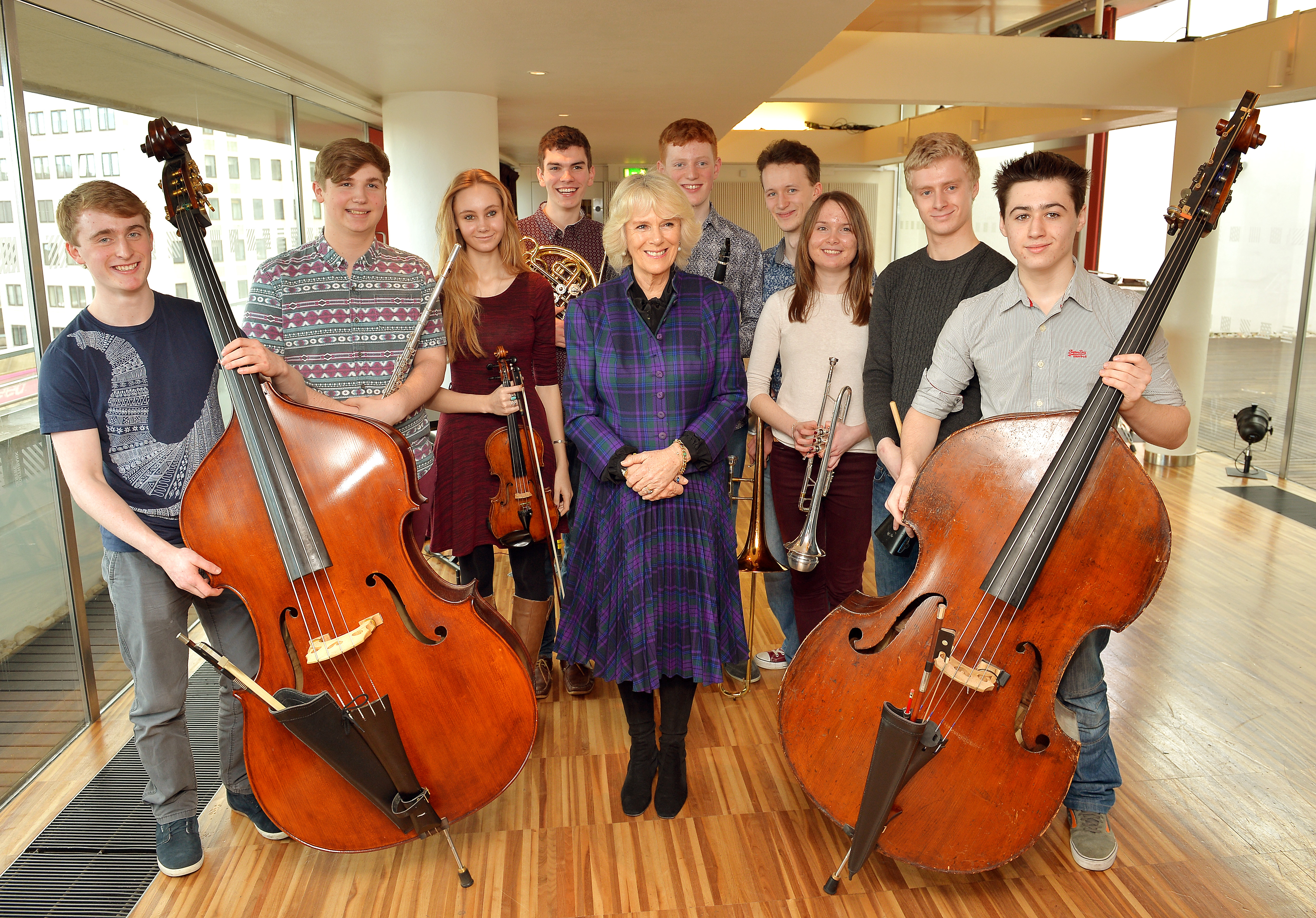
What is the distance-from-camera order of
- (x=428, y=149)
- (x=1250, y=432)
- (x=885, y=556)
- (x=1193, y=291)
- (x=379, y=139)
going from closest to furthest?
(x=885, y=556) → (x=428, y=149) → (x=1250, y=432) → (x=1193, y=291) → (x=379, y=139)

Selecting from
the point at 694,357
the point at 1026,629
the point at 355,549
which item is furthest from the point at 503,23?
the point at 1026,629

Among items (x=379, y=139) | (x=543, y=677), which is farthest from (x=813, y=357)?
(x=379, y=139)

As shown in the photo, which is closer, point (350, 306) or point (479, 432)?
point (350, 306)

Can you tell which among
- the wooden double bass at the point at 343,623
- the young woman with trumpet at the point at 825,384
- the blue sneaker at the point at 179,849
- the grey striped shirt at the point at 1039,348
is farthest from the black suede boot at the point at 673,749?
the blue sneaker at the point at 179,849

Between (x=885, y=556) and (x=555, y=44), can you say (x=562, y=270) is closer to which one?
(x=885, y=556)

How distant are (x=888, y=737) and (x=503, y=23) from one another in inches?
137

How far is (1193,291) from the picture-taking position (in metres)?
6.48

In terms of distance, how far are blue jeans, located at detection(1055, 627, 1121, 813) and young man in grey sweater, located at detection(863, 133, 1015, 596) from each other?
21.4 inches

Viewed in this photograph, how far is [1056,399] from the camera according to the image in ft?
6.88

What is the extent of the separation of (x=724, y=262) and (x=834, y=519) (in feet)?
3.27

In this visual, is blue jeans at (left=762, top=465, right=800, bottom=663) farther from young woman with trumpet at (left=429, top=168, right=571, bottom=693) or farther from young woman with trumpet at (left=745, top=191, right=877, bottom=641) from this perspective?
young woman with trumpet at (left=429, top=168, right=571, bottom=693)

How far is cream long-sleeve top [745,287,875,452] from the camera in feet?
9.10

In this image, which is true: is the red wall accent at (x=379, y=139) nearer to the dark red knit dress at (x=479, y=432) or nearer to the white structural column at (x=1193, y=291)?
the dark red knit dress at (x=479, y=432)

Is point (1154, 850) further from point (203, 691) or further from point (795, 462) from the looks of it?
point (203, 691)
